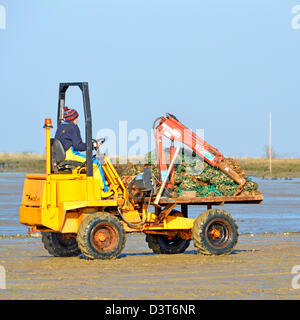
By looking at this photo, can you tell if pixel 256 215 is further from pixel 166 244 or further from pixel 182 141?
pixel 182 141

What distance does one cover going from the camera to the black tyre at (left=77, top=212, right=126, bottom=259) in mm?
15656

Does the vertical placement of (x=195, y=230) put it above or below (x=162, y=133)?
below

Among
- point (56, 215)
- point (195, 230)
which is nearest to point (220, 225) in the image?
point (195, 230)

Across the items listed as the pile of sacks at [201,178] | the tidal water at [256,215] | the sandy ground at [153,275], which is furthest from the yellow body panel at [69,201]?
the tidal water at [256,215]

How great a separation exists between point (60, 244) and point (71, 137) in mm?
2154

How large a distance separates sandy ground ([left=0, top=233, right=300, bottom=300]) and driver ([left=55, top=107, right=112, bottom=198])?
4.89 feet

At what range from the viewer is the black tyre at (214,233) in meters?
16.6

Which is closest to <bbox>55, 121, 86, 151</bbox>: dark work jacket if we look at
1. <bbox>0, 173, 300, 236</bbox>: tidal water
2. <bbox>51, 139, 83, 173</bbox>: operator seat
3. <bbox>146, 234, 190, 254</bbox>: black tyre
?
<bbox>51, 139, 83, 173</bbox>: operator seat

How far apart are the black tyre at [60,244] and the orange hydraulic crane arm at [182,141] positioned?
2037 mm

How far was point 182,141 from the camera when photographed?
1692cm
